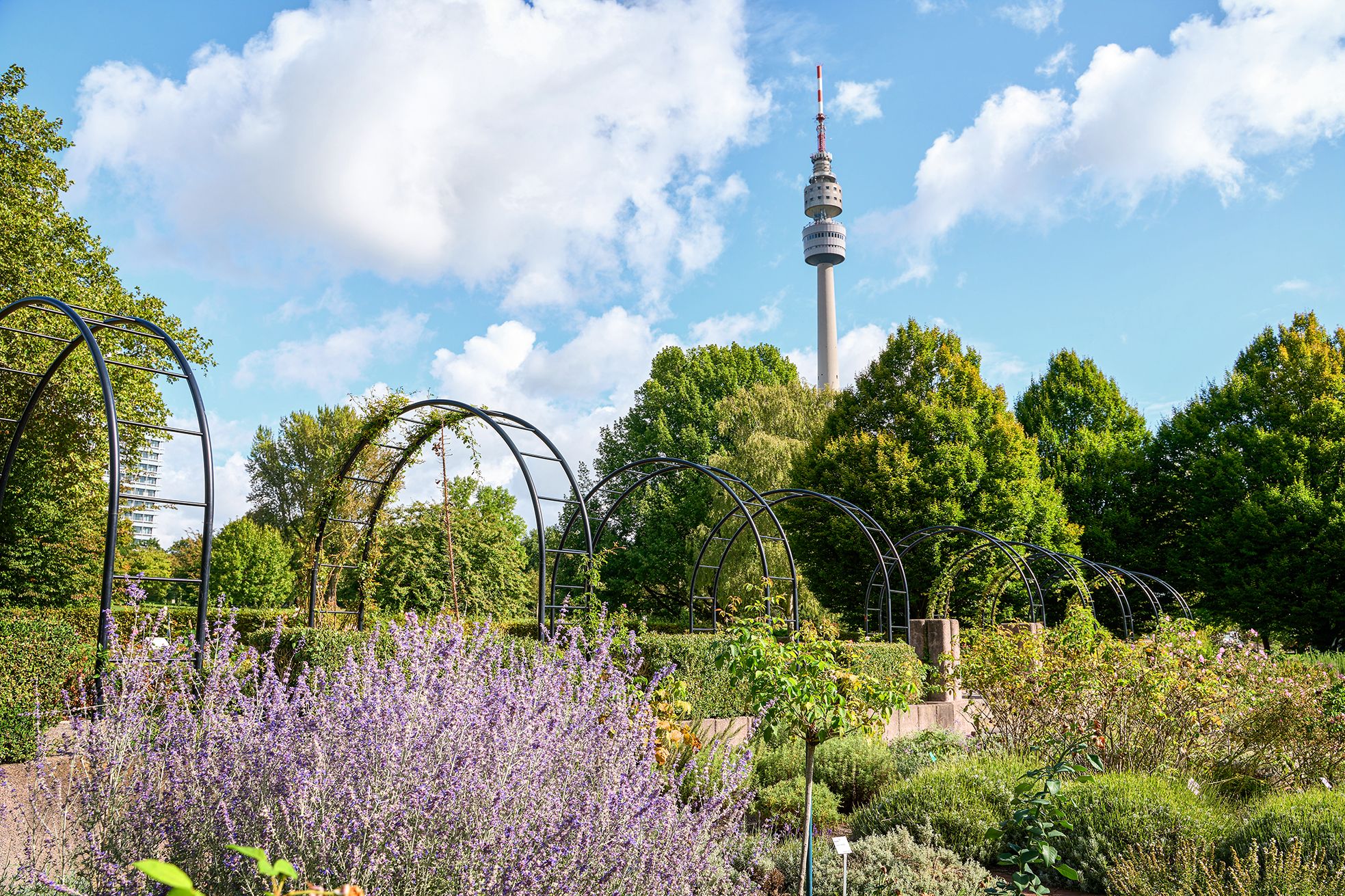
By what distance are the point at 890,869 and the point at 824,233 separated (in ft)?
139

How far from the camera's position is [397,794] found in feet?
7.88

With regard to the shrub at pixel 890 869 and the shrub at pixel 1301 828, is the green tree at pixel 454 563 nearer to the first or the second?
the shrub at pixel 890 869

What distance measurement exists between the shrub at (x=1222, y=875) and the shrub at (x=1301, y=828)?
5 cm

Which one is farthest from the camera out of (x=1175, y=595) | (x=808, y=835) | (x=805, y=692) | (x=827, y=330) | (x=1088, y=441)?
(x=827, y=330)

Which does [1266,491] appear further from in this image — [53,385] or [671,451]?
[53,385]

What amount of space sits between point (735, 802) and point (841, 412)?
624 inches

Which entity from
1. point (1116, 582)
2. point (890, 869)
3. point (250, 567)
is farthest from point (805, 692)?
point (250, 567)

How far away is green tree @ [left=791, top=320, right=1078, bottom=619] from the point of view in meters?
16.4

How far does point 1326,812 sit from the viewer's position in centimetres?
405

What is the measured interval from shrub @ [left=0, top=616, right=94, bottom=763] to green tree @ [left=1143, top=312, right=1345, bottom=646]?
1832 cm

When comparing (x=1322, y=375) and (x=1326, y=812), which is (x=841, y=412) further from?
(x=1326, y=812)

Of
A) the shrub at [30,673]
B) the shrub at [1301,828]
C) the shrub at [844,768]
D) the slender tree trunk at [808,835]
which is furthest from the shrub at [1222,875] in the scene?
the shrub at [30,673]

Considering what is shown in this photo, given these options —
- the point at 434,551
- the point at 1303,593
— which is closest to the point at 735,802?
the point at 434,551

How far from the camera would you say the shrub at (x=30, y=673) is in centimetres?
511
